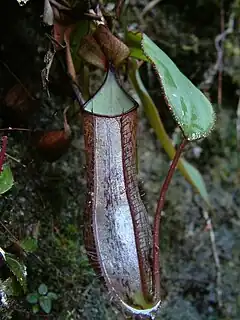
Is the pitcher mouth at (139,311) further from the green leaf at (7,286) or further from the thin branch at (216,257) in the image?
the thin branch at (216,257)

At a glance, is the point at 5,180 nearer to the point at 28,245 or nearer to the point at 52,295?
the point at 28,245

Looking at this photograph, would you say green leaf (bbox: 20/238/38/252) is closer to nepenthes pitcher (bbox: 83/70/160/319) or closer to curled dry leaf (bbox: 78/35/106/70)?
nepenthes pitcher (bbox: 83/70/160/319)

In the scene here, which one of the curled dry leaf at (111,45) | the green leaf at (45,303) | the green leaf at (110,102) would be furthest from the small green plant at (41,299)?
the curled dry leaf at (111,45)

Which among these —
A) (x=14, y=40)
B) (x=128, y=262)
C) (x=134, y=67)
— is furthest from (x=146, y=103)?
(x=128, y=262)

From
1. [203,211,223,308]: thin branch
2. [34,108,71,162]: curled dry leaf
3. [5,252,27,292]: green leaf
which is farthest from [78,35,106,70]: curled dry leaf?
[203,211,223,308]: thin branch

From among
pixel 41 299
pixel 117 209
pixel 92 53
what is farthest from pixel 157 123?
pixel 41 299

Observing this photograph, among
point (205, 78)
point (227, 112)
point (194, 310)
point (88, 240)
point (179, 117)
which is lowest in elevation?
point (194, 310)

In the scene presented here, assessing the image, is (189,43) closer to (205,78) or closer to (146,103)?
(205,78)
